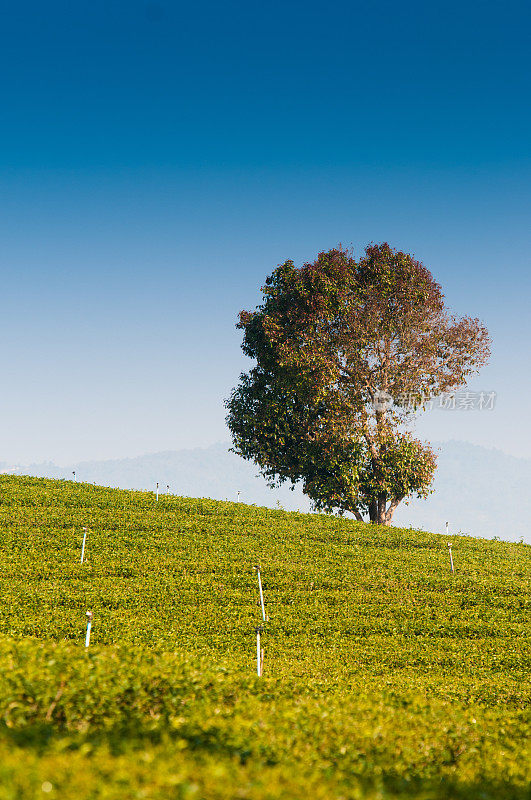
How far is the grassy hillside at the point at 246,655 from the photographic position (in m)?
6.62


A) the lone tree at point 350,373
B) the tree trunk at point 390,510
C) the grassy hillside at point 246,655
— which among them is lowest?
the grassy hillside at point 246,655

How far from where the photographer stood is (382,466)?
125 ft

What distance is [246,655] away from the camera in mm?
18359

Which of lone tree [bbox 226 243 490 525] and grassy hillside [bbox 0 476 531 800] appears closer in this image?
grassy hillside [bbox 0 476 531 800]

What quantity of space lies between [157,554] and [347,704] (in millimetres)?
16466

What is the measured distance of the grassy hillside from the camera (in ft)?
21.7

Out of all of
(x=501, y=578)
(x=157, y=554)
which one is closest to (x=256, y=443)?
(x=157, y=554)

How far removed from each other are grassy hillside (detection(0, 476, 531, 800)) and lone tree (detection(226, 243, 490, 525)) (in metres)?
5.02

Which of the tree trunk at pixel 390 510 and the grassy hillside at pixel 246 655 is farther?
the tree trunk at pixel 390 510

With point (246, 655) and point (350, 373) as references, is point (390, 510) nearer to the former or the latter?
point (350, 373)

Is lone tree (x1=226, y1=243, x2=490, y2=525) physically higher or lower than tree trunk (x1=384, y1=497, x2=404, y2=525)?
higher

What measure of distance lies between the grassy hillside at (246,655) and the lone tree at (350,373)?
16.5 feet

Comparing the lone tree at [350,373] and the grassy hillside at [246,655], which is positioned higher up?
the lone tree at [350,373]

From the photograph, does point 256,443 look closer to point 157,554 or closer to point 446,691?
point 157,554
